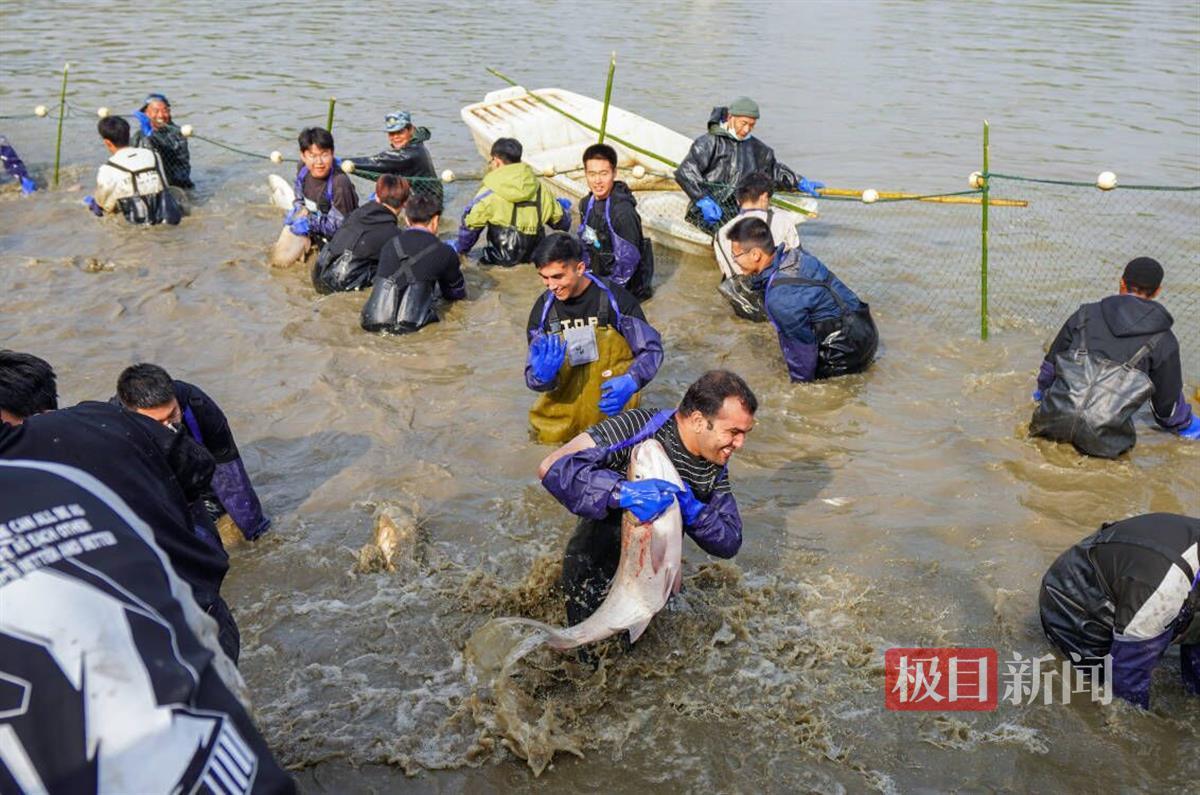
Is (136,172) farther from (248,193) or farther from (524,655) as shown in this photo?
(524,655)

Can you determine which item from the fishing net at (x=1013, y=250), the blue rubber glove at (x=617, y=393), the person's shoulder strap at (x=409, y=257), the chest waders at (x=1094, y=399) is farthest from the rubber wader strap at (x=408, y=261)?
the chest waders at (x=1094, y=399)

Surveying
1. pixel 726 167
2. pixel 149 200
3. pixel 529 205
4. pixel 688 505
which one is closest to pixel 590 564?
pixel 688 505

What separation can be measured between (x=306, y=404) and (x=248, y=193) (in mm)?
6317

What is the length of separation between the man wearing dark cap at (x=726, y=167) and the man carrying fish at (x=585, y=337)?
143 inches

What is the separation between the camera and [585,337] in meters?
6.00

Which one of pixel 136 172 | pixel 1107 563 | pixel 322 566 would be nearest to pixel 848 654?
pixel 1107 563

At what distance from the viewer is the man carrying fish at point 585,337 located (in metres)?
5.70

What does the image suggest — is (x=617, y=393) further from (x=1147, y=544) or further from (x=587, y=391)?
(x=1147, y=544)

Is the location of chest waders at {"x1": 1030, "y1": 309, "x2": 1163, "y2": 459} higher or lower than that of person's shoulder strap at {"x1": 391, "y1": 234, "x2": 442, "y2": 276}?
higher

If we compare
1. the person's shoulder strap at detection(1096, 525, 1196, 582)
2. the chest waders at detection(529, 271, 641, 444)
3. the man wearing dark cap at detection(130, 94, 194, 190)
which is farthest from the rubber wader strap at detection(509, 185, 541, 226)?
the person's shoulder strap at detection(1096, 525, 1196, 582)

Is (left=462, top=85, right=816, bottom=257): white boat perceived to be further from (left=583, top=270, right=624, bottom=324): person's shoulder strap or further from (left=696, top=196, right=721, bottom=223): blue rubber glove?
(left=583, top=270, right=624, bottom=324): person's shoulder strap

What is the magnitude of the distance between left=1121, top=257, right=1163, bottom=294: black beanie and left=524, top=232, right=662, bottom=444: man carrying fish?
2923 mm

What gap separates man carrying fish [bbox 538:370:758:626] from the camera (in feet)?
→ 12.7

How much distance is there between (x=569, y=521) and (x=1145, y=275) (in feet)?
12.4
